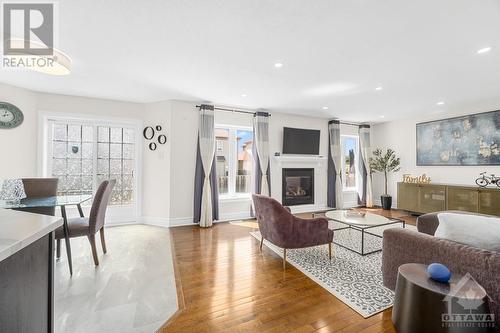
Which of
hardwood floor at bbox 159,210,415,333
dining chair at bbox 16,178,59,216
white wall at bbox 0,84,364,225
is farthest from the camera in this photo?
white wall at bbox 0,84,364,225

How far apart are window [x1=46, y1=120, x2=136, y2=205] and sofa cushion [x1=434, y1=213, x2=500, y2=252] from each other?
4994 mm

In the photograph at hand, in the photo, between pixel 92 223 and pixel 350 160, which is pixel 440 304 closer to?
pixel 92 223

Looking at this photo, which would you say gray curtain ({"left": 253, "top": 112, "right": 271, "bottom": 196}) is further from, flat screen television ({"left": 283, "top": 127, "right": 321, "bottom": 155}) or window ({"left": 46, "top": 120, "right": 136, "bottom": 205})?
window ({"left": 46, "top": 120, "right": 136, "bottom": 205})

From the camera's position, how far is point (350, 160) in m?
6.86

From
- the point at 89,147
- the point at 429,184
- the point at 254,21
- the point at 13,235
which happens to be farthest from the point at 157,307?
the point at 429,184

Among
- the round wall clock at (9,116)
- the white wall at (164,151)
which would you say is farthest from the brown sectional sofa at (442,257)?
the round wall clock at (9,116)

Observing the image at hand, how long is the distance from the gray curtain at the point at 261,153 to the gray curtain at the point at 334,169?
2.02 metres

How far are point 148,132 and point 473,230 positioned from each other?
500 cm

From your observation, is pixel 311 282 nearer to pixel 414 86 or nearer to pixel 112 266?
pixel 112 266

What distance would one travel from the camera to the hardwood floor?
1.78 metres

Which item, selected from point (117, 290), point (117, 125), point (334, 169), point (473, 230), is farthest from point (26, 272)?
point (334, 169)

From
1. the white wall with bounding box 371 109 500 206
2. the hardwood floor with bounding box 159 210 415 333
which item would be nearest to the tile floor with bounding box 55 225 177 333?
the hardwood floor with bounding box 159 210 415 333

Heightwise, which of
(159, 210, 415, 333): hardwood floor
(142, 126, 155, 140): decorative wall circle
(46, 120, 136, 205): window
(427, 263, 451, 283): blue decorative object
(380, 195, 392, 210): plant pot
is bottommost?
(159, 210, 415, 333): hardwood floor

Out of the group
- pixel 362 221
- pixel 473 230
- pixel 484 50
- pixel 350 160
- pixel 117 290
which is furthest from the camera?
pixel 350 160
